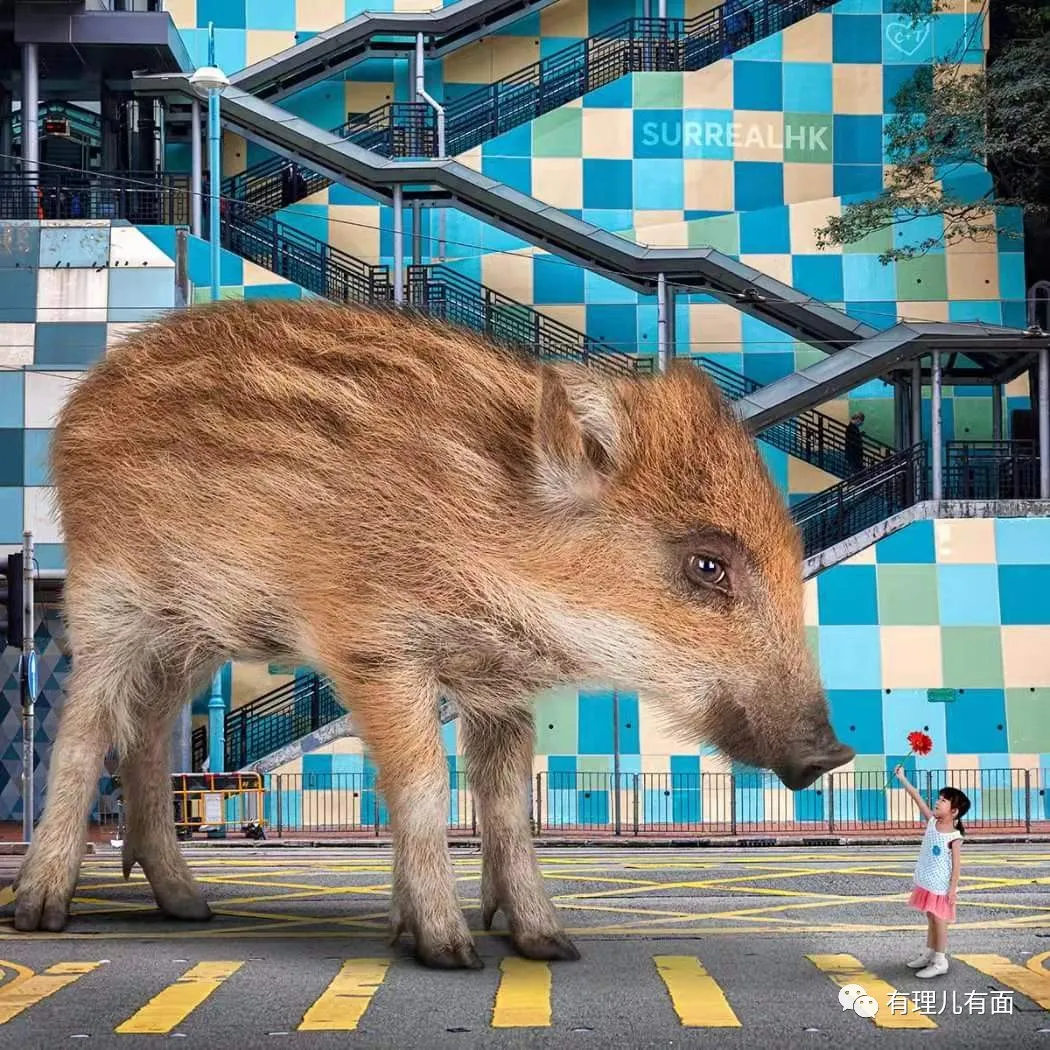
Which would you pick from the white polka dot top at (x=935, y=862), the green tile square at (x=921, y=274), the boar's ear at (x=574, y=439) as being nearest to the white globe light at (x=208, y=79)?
the green tile square at (x=921, y=274)

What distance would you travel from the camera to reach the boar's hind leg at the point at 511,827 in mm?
10836

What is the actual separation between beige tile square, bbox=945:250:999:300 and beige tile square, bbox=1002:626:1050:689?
29.9 ft

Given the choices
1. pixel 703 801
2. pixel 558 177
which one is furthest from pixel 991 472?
pixel 558 177

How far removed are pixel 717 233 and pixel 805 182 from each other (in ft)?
8.13

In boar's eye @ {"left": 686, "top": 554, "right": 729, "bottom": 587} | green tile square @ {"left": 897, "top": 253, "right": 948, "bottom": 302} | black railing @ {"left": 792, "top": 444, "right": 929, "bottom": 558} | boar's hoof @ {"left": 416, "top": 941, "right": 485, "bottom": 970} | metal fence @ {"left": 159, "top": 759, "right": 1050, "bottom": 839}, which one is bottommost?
metal fence @ {"left": 159, "top": 759, "right": 1050, "bottom": 839}

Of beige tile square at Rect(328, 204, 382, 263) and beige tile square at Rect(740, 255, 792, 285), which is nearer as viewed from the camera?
beige tile square at Rect(740, 255, 792, 285)

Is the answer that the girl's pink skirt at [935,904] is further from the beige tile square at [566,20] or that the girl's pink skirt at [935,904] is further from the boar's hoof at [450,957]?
the beige tile square at [566,20]

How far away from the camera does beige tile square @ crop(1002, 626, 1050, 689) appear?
110 feet

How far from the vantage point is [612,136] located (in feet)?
135

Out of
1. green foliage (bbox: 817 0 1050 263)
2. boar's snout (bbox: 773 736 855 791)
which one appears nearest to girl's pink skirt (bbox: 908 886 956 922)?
boar's snout (bbox: 773 736 855 791)

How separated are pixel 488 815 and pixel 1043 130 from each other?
1152 inches

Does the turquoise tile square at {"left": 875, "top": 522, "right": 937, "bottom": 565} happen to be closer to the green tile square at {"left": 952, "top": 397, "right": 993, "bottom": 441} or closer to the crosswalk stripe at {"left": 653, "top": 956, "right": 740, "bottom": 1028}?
the green tile square at {"left": 952, "top": 397, "right": 993, "bottom": 441}

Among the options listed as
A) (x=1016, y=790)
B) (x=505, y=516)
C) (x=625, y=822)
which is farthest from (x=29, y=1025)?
(x=1016, y=790)

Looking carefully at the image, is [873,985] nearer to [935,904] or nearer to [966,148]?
[935,904]
